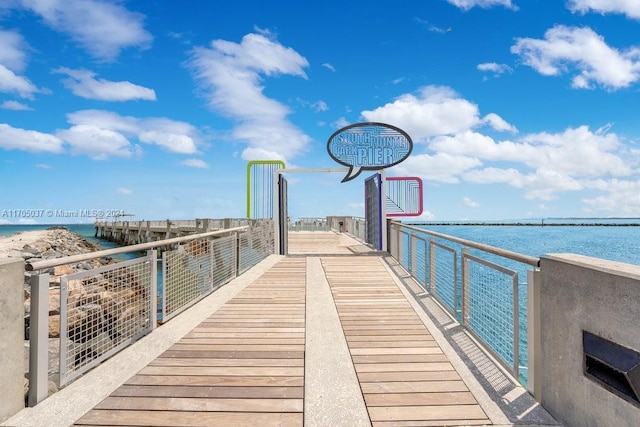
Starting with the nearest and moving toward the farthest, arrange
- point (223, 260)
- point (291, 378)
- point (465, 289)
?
point (291, 378) → point (465, 289) → point (223, 260)

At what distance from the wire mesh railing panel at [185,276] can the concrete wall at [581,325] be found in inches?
141

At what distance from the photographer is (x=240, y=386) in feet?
8.70

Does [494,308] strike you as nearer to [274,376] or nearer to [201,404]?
[274,376]

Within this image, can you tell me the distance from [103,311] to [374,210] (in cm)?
893

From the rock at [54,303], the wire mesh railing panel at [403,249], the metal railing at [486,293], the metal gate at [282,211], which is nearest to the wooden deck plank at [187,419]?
the metal railing at [486,293]

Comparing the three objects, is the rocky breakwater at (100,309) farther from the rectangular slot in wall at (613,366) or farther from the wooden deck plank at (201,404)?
the rectangular slot in wall at (613,366)

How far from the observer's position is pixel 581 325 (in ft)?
6.53

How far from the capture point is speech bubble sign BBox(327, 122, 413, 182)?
34.0ft

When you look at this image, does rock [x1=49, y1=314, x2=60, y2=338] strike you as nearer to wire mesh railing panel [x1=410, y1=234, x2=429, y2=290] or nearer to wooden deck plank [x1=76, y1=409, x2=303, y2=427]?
wooden deck plank [x1=76, y1=409, x2=303, y2=427]

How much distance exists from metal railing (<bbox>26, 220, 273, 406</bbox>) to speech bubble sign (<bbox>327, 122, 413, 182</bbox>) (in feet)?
16.5

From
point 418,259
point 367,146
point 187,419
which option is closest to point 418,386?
point 187,419

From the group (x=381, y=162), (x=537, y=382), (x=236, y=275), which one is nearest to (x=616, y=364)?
(x=537, y=382)

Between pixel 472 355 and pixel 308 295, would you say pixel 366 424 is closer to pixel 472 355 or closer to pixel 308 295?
pixel 472 355

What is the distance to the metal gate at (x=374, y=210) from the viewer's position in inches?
410
